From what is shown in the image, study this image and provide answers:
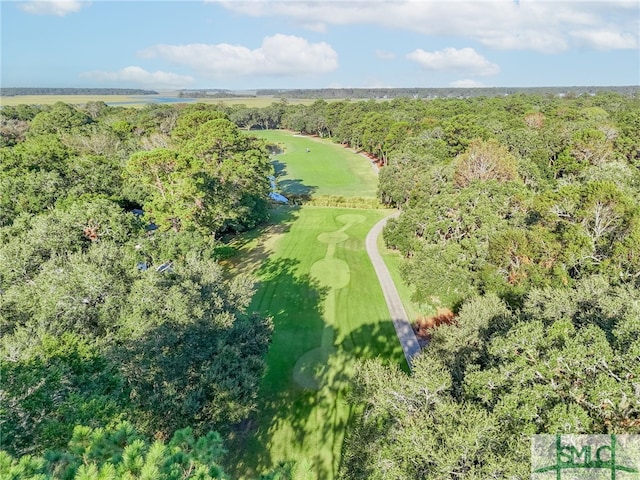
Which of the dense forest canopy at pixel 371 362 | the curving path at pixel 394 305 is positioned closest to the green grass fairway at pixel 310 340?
the curving path at pixel 394 305

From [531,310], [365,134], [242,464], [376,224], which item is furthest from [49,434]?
[365,134]

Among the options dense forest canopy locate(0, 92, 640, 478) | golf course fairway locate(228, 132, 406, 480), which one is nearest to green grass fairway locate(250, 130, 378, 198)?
golf course fairway locate(228, 132, 406, 480)

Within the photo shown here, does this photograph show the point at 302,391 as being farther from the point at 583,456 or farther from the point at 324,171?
the point at 324,171

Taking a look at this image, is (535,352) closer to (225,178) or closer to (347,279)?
(347,279)

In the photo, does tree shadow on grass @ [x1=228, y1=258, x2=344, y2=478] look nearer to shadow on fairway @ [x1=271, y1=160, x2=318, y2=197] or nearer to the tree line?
the tree line

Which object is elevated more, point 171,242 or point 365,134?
point 365,134

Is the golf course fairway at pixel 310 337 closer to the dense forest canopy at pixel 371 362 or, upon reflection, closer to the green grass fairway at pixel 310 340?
the green grass fairway at pixel 310 340
